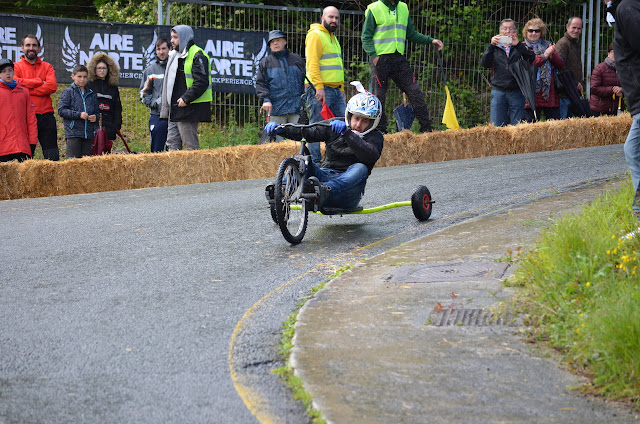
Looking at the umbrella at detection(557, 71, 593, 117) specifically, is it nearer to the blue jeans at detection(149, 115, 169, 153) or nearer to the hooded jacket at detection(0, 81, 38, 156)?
the blue jeans at detection(149, 115, 169, 153)

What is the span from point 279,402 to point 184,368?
735mm

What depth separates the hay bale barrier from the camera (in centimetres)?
1174

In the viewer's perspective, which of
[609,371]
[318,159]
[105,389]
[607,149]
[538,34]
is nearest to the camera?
[609,371]

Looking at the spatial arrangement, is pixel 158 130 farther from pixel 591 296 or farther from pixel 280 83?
pixel 591 296

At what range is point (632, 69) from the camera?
20.4 feet

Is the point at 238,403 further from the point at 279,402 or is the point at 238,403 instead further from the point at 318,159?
the point at 318,159

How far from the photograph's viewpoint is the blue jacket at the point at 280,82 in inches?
525

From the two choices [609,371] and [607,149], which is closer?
[609,371]

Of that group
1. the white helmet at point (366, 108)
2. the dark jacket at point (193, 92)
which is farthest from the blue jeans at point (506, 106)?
the white helmet at point (366, 108)

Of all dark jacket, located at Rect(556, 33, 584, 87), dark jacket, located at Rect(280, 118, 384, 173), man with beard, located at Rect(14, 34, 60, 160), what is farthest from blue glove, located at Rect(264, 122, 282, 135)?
dark jacket, located at Rect(556, 33, 584, 87)

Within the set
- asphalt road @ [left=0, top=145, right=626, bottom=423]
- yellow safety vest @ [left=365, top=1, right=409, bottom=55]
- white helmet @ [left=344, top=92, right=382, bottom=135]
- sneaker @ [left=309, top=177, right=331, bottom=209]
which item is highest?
yellow safety vest @ [left=365, top=1, right=409, bottom=55]

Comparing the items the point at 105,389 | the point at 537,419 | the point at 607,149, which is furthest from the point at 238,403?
the point at 607,149

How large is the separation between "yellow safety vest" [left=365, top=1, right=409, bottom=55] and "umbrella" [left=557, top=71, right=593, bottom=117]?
3.22 meters

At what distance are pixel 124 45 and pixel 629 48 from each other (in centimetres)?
1067
